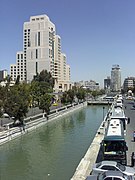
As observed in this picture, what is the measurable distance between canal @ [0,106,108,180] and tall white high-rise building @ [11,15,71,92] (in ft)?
309

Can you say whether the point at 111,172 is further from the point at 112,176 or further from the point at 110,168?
the point at 110,168

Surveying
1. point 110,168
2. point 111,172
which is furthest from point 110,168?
point 111,172

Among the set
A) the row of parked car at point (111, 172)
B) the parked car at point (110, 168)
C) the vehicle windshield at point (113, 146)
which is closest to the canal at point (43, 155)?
the vehicle windshield at point (113, 146)

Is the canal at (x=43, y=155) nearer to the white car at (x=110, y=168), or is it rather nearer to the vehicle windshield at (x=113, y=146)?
the vehicle windshield at (x=113, y=146)

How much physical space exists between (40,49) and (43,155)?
361 feet

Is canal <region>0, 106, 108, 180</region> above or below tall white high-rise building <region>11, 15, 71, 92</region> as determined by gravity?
below

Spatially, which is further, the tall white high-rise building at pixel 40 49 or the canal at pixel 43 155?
the tall white high-rise building at pixel 40 49

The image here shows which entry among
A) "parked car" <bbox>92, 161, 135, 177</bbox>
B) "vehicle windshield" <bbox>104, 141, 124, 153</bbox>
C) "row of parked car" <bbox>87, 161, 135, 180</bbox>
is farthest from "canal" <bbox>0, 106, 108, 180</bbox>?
"row of parked car" <bbox>87, 161, 135, 180</bbox>

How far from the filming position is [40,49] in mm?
128250

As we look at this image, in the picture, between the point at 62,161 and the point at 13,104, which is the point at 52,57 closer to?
the point at 13,104

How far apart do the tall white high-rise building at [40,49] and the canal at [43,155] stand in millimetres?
94196

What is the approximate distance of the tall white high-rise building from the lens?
127688mm

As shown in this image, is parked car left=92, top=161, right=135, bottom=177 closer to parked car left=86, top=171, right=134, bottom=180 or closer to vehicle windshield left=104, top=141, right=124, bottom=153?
parked car left=86, top=171, right=134, bottom=180

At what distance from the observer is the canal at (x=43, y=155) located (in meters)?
17.0
